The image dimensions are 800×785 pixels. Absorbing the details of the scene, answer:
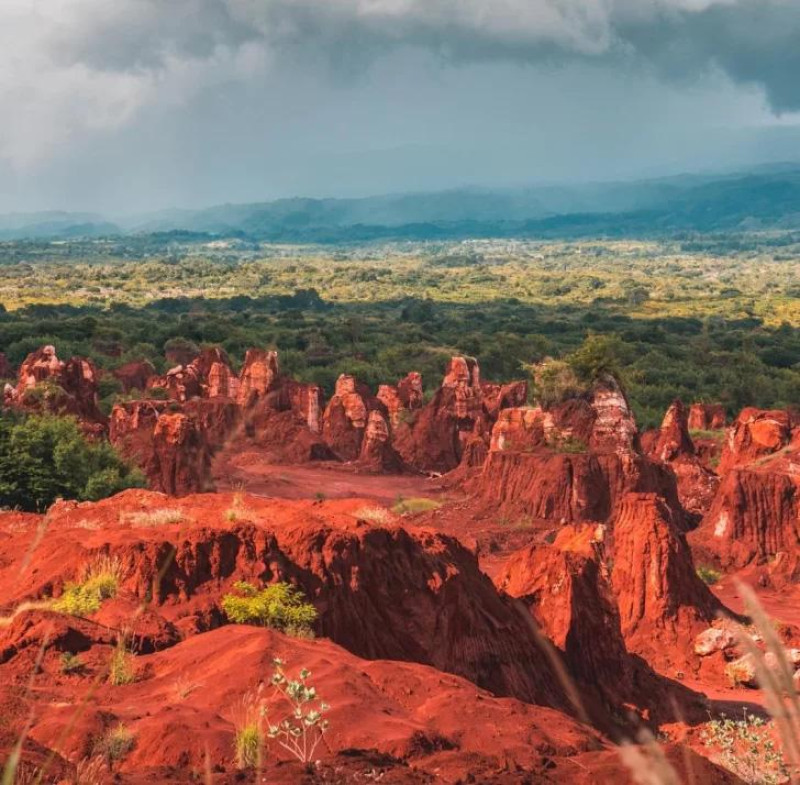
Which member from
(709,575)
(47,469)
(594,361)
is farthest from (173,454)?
(709,575)

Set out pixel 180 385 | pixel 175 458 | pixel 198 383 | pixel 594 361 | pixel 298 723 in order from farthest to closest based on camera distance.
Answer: pixel 198 383 < pixel 180 385 < pixel 594 361 < pixel 175 458 < pixel 298 723

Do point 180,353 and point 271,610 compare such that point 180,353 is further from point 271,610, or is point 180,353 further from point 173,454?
point 271,610

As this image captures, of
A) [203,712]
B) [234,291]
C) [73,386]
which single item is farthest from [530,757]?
[234,291]

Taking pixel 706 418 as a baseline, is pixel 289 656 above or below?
above

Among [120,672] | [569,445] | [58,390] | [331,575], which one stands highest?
[120,672]

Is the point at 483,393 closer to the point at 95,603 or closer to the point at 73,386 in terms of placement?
the point at 73,386

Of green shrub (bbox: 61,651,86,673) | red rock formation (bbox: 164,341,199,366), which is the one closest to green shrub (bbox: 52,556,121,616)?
green shrub (bbox: 61,651,86,673)
